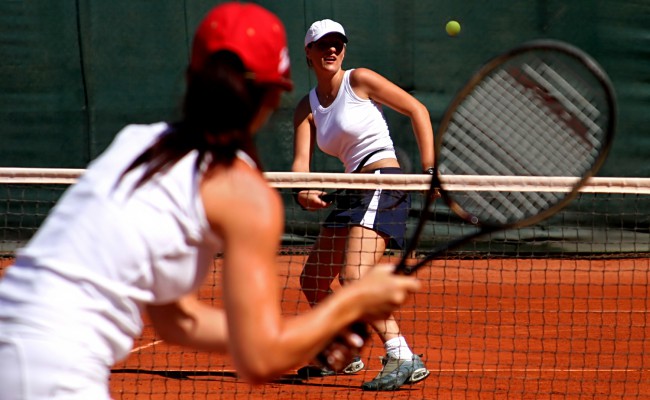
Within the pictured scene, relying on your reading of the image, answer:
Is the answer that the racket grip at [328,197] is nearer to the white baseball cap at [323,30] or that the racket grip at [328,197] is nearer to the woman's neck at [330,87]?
the woman's neck at [330,87]

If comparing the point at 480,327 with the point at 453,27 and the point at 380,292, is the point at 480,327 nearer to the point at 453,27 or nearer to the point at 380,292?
the point at 453,27

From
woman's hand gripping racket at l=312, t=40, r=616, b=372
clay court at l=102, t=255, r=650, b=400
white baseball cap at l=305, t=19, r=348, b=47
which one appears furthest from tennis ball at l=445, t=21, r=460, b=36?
woman's hand gripping racket at l=312, t=40, r=616, b=372

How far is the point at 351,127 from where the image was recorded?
4852mm

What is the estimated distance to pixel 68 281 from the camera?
5.39ft

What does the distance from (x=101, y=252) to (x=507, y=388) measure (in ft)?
10.9

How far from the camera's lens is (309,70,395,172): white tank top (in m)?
4.86

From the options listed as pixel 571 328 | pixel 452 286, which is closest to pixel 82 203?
pixel 571 328

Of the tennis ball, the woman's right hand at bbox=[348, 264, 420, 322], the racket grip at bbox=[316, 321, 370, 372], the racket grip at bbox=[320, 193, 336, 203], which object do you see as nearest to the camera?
the woman's right hand at bbox=[348, 264, 420, 322]

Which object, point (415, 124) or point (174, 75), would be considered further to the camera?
point (174, 75)

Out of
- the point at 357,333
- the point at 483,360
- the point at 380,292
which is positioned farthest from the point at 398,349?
the point at 380,292

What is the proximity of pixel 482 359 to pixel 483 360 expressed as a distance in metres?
0.03

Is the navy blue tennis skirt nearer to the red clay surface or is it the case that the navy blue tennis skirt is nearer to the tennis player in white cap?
the tennis player in white cap

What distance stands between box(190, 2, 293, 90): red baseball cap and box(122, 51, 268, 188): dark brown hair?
0.02 meters

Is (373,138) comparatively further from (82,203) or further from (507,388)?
(82,203)
